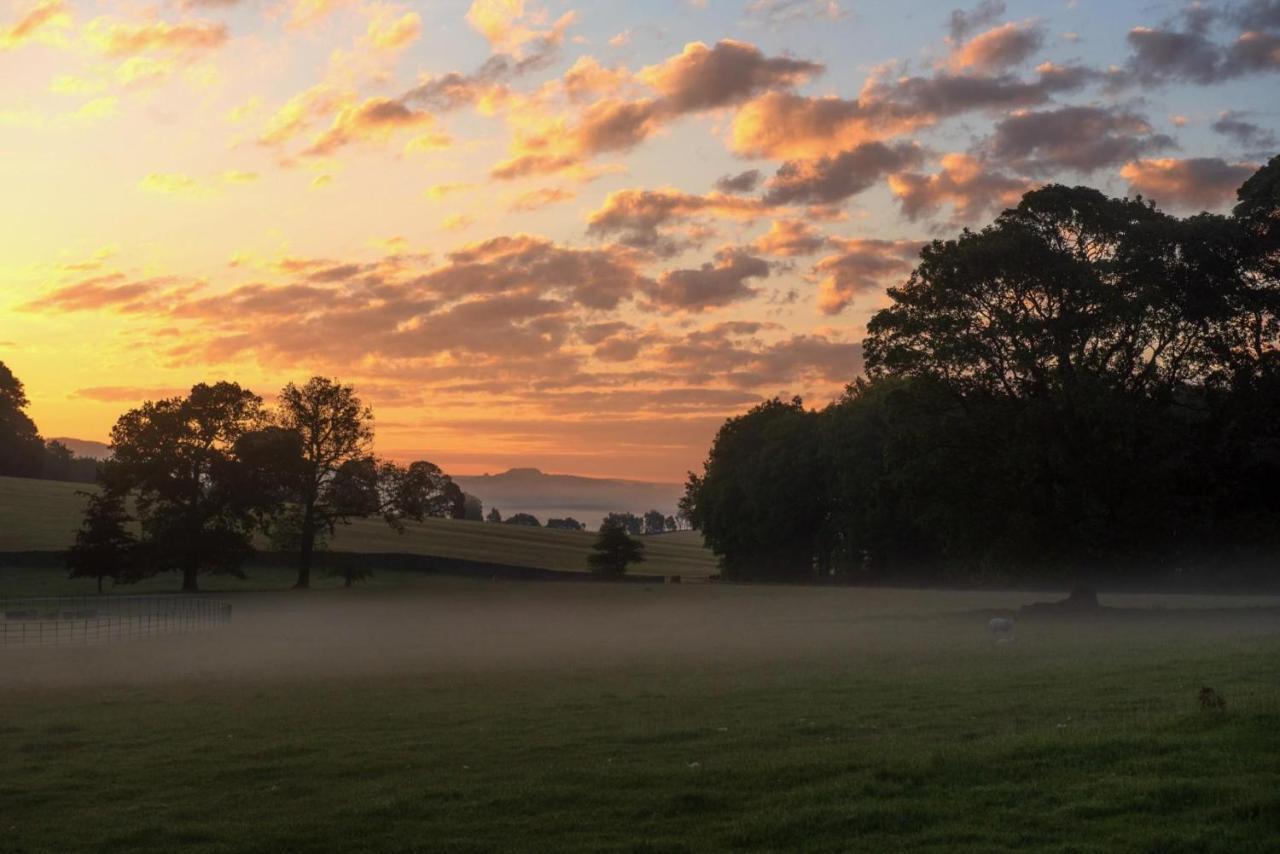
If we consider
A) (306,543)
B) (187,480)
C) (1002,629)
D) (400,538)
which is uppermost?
(187,480)

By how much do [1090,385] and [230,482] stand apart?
6824cm

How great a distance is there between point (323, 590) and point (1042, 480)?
63.0 m

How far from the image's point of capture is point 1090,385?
151ft

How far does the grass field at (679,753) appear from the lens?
12297mm

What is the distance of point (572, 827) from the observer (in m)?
12.9

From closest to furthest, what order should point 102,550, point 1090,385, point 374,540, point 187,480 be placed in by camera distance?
point 1090,385 < point 102,550 < point 187,480 < point 374,540

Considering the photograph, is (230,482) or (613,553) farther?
(613,553)

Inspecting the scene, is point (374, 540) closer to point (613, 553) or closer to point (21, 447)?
point (613, 553)

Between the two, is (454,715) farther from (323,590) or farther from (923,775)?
(323,590)

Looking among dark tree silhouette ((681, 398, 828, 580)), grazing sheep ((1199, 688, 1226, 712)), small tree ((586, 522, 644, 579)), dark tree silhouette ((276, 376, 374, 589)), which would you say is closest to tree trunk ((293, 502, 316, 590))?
dark tree silhouette ((276, 376, 374, 589))

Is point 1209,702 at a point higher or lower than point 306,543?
higher

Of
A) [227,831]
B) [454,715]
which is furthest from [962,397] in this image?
[227,831]

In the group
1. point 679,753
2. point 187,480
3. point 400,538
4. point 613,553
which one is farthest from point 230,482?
point 679,753

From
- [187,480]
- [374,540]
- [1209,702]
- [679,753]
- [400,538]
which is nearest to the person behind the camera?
[1209,702]
